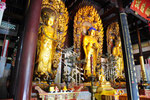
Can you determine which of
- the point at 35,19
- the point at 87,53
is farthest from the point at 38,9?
the point at 87,53

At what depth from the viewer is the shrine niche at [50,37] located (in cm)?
339

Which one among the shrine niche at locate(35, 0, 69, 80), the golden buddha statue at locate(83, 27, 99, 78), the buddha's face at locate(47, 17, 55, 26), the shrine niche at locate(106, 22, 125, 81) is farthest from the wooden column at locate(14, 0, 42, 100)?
the shrine niche at locate(106, 22, 125, 81)

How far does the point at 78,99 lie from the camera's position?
2619 mm

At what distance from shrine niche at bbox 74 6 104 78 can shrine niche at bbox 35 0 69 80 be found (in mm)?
880

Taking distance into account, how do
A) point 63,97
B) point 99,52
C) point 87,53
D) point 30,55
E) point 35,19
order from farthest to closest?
point 99,52 < point 87,53 < point 63,97 < point 35,19 < point 30,55

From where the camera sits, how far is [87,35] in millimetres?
5273

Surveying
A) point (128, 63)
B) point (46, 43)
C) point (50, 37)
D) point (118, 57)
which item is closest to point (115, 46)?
point (118, 57)

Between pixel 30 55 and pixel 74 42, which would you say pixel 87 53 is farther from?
pixel 30 55

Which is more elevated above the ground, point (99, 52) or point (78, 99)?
point (99, 52)

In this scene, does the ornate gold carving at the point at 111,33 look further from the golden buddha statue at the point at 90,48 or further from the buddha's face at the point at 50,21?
the buddha's face at the point at 50,21

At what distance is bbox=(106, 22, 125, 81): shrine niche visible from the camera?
607 cm

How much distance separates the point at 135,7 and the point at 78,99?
3.58 metres

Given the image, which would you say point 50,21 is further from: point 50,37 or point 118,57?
point 118,57

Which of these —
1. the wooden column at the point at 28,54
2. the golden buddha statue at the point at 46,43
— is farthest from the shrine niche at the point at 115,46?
the wooden column at the point at 28,54
